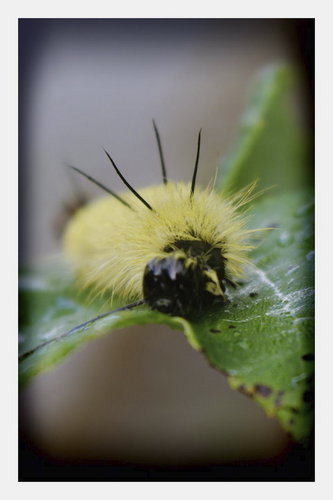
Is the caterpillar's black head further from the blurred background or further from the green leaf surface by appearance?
the blurred background

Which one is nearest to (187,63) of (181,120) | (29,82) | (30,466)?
(181,120)

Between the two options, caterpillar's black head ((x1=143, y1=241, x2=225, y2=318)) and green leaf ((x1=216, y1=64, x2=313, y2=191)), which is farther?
green leaf ((x1=216, y1=64, x2=313, y2=191))

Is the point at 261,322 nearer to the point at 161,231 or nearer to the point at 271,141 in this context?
the point at 161,231

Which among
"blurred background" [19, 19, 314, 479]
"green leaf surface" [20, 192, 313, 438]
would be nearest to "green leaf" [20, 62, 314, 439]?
"green leaf surface" [20, 192, 313, 438]

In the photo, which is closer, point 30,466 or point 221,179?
point 30,466

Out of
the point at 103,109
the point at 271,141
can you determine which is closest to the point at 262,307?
the point at 271,141

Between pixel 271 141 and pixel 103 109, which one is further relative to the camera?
pixel 271 141

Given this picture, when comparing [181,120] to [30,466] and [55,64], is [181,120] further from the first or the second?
[30,466]
